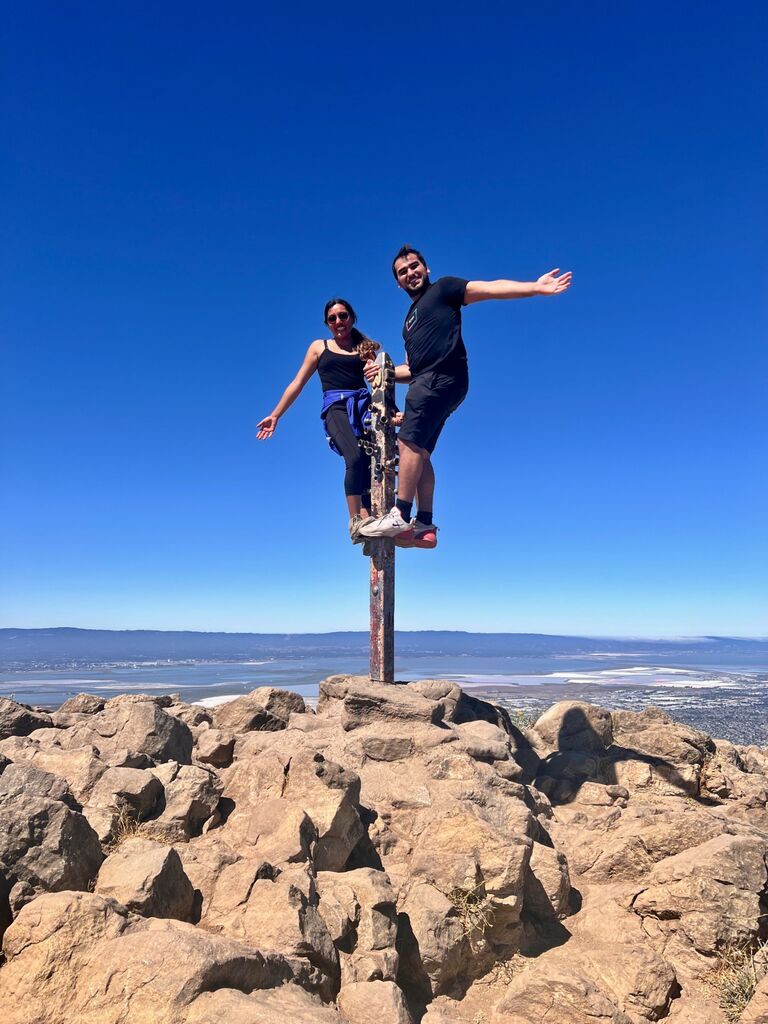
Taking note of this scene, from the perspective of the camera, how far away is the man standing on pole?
25.0ft

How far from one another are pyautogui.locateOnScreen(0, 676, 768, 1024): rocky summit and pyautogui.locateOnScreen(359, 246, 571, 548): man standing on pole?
1.92 m

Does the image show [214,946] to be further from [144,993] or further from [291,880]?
[291,880]

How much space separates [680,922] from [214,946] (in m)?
3.76

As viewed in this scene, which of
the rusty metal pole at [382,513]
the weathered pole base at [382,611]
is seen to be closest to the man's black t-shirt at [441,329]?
the rusty metal pole at [382,513]

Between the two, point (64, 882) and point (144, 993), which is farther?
point (64, 882)

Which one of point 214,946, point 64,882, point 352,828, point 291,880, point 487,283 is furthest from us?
point 487,283

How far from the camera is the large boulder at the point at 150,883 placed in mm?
3688

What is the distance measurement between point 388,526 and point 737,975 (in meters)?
4.89

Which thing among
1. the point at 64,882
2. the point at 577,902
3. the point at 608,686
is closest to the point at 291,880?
the point at 64,882

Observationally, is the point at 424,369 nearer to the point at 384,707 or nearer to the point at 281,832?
the point at 384,707

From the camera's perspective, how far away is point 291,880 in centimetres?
413

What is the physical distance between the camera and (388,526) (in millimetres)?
7637

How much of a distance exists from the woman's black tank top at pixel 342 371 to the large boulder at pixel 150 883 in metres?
5.82

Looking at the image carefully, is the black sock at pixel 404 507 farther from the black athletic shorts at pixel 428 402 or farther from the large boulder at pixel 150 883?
the large boulder at pixel 150 883
